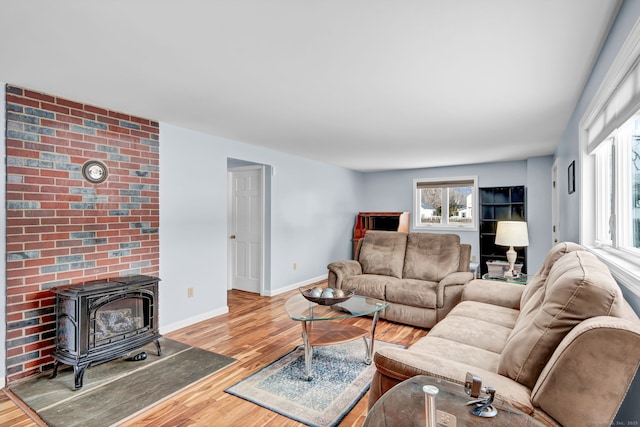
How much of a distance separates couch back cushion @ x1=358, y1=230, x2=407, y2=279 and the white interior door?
1670mm

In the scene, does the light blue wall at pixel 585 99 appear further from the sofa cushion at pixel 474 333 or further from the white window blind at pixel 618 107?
the sofa cushion at pixel 474 333

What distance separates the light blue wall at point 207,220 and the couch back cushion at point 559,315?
3217mm

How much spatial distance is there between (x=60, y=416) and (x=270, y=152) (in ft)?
12.1

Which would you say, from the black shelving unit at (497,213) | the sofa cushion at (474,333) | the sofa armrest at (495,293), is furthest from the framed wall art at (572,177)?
the black shelving unit at (497,213)

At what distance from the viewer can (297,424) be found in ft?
6.41

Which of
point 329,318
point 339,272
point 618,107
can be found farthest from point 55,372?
point 618,107

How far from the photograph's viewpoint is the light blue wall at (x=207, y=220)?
11.6 feet

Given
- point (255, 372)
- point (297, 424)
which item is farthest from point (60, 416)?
point (297, 424)

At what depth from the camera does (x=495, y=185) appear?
6.11 meters

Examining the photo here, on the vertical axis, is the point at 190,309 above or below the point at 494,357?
below

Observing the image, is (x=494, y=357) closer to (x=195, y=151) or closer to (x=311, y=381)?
(x=311, y=381)

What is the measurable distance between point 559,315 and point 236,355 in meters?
2.49

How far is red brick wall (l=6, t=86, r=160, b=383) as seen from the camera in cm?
247

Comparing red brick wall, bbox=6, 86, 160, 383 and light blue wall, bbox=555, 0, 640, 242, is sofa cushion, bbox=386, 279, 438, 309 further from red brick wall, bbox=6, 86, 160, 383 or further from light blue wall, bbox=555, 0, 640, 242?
red brick wall, bbox=6, 86, 160, 383
